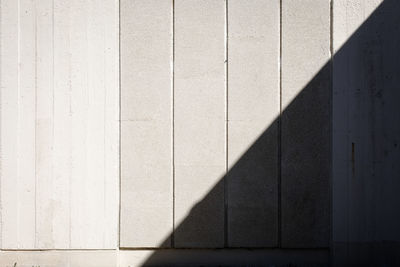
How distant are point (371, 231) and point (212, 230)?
168cm

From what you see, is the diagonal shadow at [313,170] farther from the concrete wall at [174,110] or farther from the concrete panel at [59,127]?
the concrete panel at [59,127]

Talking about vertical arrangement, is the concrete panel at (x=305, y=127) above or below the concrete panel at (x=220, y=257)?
above

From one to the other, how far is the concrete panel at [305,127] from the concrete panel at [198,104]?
2.23 feet

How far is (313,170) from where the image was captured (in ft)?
19.5

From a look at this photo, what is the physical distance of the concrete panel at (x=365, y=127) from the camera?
5895 mm

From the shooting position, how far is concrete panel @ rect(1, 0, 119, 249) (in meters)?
5.89

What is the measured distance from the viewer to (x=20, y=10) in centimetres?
588

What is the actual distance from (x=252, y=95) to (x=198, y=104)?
575 millimetres

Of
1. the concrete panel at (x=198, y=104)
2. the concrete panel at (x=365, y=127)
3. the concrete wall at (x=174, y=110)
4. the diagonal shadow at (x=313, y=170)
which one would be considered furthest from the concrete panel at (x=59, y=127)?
the concrete panel at (x=365, y=127)

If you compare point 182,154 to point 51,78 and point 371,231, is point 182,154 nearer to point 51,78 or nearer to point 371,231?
point 51,78

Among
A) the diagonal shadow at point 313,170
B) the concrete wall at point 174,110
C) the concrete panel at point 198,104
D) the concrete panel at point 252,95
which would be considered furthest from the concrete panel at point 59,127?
the concrete panel at point 252,95

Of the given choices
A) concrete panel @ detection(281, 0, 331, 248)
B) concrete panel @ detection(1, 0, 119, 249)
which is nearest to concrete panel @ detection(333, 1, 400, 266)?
concrete panel @ detection(281, 0, 331, 248)

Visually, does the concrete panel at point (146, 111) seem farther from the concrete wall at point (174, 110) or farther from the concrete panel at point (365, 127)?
the concrete panel at point (365, 127)

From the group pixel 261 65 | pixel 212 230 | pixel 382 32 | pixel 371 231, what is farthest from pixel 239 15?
pixel 371 231
